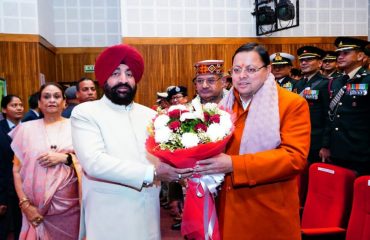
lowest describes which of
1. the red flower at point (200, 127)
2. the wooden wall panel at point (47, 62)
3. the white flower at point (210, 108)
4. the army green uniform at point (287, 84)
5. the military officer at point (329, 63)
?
the red flower at point (200, 127)

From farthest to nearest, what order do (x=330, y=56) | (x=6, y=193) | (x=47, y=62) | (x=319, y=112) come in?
A: 1. (x=47, y=62)
2. (x=330, y=56)
3. (x=319, y=112)
4. (x=6, y=193)

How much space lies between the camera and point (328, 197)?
2.76 meters

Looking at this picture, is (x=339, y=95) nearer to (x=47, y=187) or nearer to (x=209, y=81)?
(x=209, y=81)

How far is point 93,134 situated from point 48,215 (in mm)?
1206

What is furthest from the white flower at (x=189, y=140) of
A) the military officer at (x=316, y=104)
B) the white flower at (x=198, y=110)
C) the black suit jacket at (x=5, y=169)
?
the military officer at (x=316, y=104)

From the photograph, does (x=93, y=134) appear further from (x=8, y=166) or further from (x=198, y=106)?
(x=8, y=166)

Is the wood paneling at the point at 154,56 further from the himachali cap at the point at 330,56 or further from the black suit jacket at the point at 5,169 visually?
the black suit jacket at the point at 5,169

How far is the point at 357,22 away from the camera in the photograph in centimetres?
907

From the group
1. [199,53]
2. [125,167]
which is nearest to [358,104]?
[125,167]

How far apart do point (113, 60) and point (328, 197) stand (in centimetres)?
176

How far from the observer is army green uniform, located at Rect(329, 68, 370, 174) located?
397 centimetres

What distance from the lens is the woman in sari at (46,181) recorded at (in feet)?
9.17

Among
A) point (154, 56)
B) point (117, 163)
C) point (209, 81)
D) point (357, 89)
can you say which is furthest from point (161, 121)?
point (154, 56)

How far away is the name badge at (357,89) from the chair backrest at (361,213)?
1.82 metres
